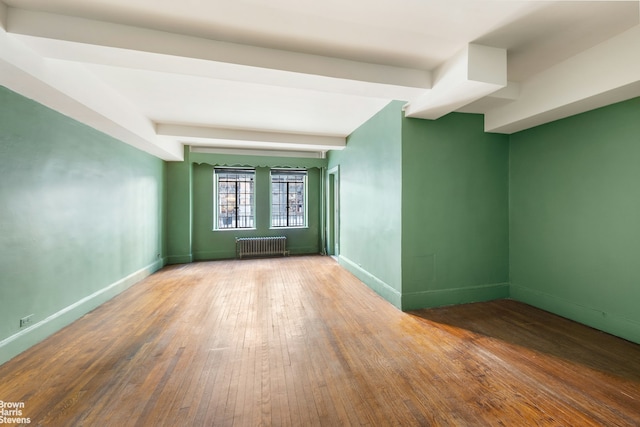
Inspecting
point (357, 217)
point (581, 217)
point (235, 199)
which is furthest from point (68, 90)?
point (581, 217)

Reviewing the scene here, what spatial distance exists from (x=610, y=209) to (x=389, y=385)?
3.16m

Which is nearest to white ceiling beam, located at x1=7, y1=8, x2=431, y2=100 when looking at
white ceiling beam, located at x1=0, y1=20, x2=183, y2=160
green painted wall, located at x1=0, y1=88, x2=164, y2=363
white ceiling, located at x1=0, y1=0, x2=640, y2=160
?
white ceiling, located at x1=0, y1=0, x2=640, y2=160

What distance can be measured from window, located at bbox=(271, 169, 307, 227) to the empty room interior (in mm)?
2654

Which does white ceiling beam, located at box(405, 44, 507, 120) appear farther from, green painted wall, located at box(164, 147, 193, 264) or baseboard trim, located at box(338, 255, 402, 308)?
green painted wall, located at box(164, 147, 193, 264)

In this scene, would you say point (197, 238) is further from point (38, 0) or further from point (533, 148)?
point (533, 148)

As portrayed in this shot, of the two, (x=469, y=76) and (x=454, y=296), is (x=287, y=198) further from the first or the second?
(x=469, y=76)

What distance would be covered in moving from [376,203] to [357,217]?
2.94 ft

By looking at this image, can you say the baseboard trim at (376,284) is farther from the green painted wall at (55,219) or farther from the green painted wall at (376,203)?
the green painted wall at (55,219)

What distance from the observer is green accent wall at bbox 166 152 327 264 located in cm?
641

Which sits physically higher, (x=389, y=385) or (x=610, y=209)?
(x=610, y=209)

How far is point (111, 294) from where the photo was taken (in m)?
3.95

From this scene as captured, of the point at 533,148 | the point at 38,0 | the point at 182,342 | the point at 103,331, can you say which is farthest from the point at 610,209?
the point at 103,331

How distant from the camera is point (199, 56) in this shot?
7.16 ft

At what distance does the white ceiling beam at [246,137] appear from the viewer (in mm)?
4867
